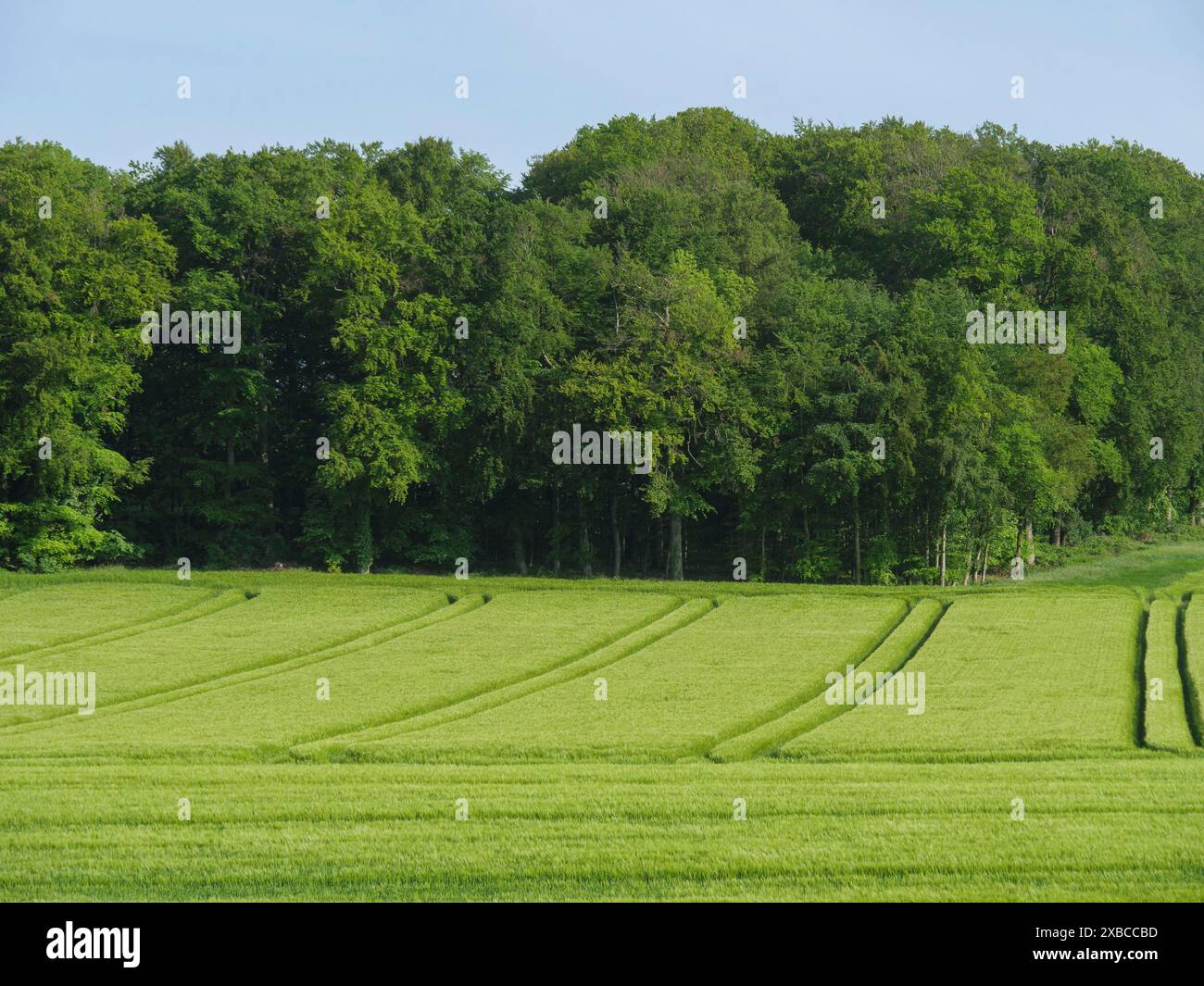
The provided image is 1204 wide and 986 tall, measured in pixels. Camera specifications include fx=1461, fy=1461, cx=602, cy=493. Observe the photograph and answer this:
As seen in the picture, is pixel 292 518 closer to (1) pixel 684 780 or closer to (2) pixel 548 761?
(2) pixel 548 761

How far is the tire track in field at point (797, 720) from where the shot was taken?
34.2m

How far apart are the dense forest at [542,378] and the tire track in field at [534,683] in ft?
36.3

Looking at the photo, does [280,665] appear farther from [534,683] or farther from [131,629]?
[131,629]

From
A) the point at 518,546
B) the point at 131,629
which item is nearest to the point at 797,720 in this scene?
the point at 131,629

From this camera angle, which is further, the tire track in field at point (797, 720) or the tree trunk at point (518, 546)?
the tree trunk at point (518, 546)

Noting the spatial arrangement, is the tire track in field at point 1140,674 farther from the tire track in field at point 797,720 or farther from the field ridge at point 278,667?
the field ridge at point 278,667

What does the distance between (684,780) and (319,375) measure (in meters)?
54.7

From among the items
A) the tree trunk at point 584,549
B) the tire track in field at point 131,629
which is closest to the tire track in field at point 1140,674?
the tree trunk at point 584,549

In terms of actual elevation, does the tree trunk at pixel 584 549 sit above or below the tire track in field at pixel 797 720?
above

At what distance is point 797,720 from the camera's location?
3750 centimetres

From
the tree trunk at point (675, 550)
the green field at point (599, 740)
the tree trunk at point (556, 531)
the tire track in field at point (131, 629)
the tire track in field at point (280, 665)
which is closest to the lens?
the green field at point (599, 740)

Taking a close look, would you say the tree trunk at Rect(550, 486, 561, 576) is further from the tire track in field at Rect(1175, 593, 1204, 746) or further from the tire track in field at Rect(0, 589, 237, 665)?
the tire track in field at Rect(1175, 593, 1204, 746)

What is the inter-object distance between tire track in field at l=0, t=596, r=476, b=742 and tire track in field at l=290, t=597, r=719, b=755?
7280 mm
